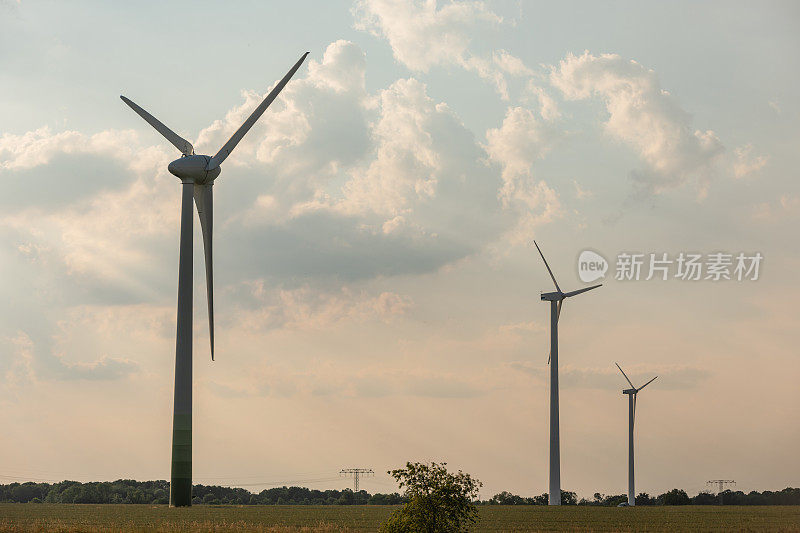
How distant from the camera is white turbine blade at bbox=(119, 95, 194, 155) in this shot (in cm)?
9294

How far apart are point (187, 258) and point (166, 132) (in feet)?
55.7

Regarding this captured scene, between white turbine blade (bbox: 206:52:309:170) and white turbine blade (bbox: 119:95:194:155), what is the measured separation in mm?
4564

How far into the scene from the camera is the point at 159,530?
55.3 meters

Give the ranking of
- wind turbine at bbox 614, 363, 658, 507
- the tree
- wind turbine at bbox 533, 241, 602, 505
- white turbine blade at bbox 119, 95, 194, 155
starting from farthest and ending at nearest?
wind turbine at bbox 614, 363, 658, 507, wind turbine at bbox 533, 241, 602, 505, white turbine blade at bbox 119, 95, 194, 155, the tree

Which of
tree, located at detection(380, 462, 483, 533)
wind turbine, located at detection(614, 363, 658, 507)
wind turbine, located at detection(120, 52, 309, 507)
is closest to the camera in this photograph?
tree, located at detection(380, 462, 483, 533)

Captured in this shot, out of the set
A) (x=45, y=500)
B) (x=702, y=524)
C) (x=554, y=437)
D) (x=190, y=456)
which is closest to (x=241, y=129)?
(x=190, y=456)

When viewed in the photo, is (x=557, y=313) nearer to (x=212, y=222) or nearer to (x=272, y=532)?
(x=212, y=222)

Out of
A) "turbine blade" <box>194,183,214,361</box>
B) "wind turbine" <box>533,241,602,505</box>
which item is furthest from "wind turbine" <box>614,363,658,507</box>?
"turbine blade" <box>194,183,214,361</box>

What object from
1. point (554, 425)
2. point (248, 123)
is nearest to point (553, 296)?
point (554, 425)

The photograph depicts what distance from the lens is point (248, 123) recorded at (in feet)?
301

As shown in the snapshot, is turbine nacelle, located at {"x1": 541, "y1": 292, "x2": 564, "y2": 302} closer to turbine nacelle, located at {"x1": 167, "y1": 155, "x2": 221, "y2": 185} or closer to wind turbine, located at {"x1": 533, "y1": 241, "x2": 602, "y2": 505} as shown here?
wind turbine, located at {"x1": 533, "y1": 241, "x2": 602, "y2": 505}

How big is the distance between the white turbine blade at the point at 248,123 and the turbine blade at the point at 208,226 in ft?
8.21

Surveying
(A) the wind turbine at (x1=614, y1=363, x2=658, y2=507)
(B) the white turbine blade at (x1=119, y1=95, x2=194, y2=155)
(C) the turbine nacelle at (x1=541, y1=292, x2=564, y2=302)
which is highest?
(B) the white turbine blade at (x1=119, y1=95, x2=194, y2=155)

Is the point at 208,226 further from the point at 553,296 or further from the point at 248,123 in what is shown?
the point at 553,296
